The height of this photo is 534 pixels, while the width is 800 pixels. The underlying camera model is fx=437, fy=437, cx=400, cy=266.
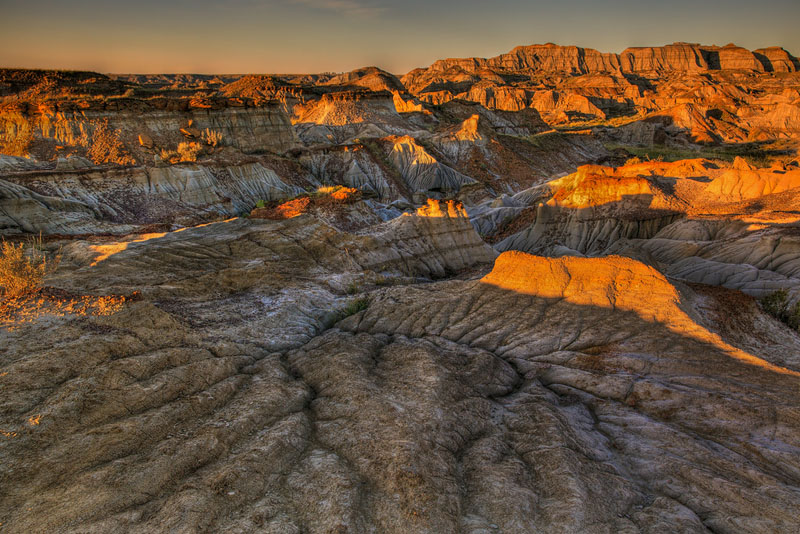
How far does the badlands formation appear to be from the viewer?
6.67 metres

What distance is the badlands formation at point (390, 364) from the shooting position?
21.9 feet

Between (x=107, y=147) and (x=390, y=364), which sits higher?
(x=107, y=147)

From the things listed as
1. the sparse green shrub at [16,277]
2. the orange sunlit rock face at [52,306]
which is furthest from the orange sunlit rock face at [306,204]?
the orange sunlit rock face at [52,306]

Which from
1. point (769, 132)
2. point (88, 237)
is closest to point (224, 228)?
point (88, 237)

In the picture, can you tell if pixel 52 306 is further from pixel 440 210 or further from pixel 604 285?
pixel 440 210

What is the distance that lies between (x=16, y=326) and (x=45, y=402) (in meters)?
2.80

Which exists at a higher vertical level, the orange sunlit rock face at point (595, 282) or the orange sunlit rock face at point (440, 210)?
the orange sunlit rock face at point (440, 210)

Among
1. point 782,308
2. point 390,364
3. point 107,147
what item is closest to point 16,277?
point 390,364

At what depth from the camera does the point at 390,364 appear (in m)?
11.1

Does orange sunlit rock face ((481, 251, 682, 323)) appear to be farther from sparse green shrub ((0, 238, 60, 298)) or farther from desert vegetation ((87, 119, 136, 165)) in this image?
desert vegetation ((87, 119, 136, 165))

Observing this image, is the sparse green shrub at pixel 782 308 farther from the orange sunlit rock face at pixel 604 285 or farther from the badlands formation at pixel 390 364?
the orange sunlit rock face at pixel 604 285

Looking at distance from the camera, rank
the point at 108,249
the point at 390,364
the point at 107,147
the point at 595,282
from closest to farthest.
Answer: the point at 390,364, the point at 595,282, the point at 108,249, the point at 107,147

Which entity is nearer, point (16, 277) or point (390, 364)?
point (16, 277)

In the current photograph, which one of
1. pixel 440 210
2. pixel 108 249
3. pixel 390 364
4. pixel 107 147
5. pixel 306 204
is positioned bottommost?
pixel 390 364
